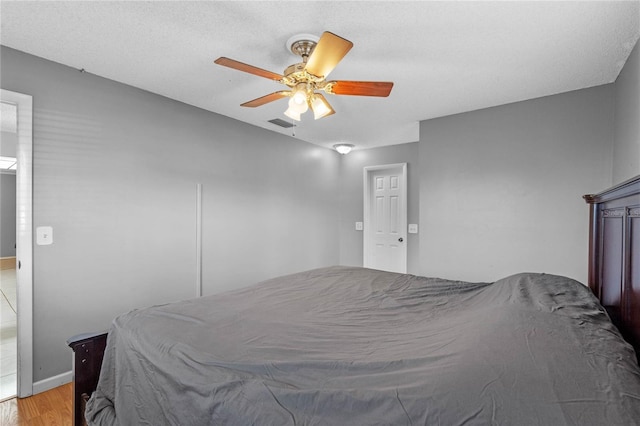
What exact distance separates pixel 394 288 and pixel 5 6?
9.21ft

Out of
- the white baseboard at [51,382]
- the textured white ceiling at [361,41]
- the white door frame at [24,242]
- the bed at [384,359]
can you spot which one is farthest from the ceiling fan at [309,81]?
the white baseboard at [51,382]

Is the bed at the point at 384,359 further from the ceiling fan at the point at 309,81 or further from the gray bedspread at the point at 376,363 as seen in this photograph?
the ceiling fan at the point at 309,81

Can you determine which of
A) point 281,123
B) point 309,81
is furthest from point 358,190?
point 309,81

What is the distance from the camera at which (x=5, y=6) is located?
1645mm

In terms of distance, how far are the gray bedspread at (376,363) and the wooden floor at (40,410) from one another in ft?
2.95

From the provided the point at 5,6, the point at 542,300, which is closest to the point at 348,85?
the point at 542,300

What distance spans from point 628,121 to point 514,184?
0.97 metres

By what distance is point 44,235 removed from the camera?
7.13ft

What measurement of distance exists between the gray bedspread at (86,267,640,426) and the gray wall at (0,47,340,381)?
4.06ft

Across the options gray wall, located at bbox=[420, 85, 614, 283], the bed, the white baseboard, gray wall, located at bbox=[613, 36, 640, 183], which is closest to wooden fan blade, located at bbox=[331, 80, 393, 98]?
the bed

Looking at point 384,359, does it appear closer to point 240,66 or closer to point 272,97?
point 240,66

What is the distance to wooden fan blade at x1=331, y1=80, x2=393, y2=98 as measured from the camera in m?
1.85

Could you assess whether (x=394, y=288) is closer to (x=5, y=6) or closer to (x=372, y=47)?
(x=372, y=47)

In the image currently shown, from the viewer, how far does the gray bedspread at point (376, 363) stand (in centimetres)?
74
